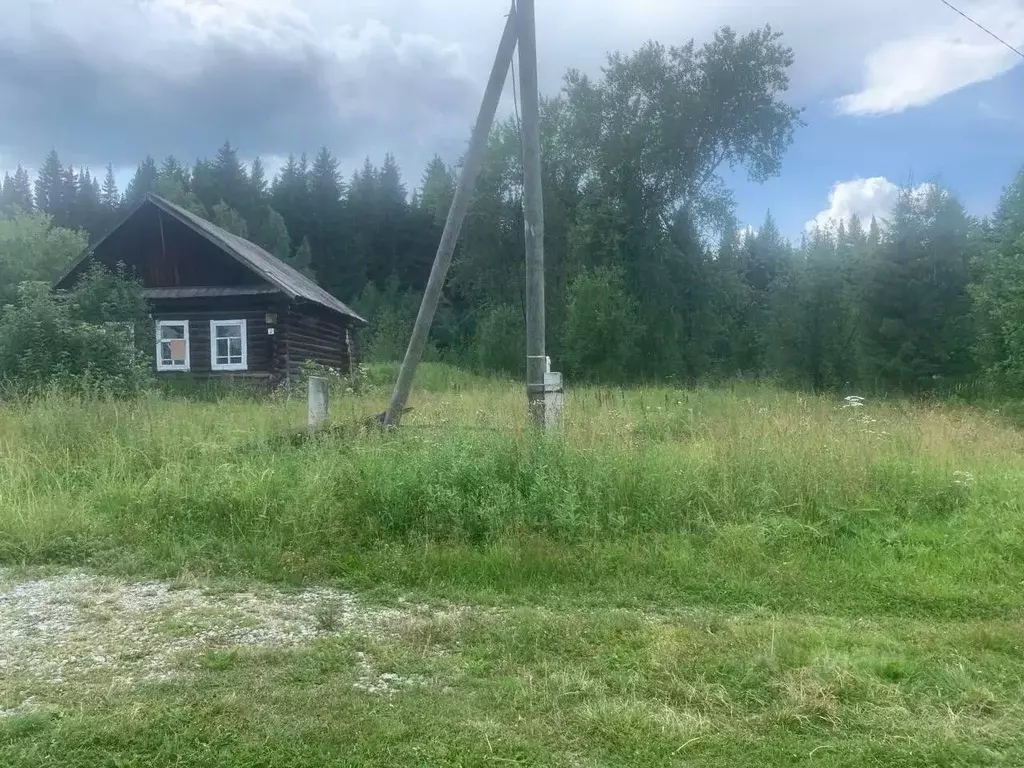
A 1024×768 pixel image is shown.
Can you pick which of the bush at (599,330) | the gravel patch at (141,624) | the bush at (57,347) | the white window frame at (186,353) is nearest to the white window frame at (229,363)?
the white window frame at (186,353)

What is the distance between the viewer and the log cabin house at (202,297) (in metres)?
21.2

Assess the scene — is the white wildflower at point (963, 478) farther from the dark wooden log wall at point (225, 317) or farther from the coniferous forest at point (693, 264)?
the dark wooden log wall at point (225, 317)

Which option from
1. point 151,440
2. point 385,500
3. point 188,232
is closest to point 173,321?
point 188,232

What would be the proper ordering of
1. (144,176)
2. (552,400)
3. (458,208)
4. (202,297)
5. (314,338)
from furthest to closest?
1. (144,176)
2. (314,338)
3. (202,297)
4. (458,208)
5. (552,400)

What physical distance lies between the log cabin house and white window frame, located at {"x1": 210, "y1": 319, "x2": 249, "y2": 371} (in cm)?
3

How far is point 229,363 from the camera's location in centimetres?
2155

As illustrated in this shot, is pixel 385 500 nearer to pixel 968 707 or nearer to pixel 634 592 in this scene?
pixel 634 592

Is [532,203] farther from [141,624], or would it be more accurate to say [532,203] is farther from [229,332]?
[229,332]

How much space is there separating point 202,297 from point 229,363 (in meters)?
1.99

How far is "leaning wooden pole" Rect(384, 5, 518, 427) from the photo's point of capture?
8.37 metres

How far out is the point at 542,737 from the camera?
2834 millimetres

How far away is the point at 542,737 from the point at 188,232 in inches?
869

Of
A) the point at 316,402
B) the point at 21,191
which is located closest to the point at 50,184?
the point at 21,191

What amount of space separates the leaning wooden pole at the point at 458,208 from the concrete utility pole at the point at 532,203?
0.57ft
